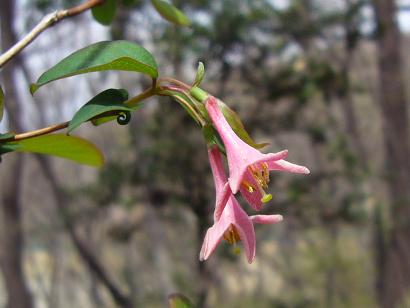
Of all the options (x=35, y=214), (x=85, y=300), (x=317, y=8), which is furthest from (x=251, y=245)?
(x=85, y=300)

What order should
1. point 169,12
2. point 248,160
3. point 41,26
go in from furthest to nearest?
point 169,12 → point 41,26 → point 248,160

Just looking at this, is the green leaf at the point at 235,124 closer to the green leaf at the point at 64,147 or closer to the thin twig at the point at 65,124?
the thin twig at the point at 65,124

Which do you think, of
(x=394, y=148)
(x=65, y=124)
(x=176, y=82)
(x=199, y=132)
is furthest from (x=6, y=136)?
(x=394, y=148)

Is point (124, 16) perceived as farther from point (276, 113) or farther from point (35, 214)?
point (35, 214)

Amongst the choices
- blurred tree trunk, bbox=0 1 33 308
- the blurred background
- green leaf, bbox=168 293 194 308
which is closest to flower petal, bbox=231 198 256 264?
green leaf, bbox=168 293 194 308

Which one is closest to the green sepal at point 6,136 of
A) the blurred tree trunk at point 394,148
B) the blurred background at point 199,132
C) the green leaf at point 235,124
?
the green leaf at point 235,124

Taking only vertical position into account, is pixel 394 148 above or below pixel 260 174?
below

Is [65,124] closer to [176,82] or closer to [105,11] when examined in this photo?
[176,82]
